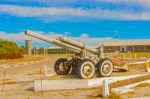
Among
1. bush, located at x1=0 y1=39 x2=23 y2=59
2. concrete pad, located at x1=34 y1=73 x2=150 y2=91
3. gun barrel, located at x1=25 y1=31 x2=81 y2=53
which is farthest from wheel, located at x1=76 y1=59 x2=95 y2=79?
bush, located at x1=0 y1=39 x2=23 y2=59

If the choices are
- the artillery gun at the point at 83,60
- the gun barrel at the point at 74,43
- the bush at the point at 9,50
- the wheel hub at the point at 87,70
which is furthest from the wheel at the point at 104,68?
the bush at the point at 9,50

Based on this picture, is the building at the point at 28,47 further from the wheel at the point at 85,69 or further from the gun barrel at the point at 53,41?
the wheel at the point at 85,69

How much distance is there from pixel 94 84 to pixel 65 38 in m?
2.80

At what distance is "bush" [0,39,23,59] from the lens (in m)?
70.6

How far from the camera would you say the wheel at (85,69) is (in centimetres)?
1998

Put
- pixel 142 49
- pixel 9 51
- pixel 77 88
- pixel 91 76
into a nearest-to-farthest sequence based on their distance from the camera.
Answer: pixel 77 88 < pixel 91 76 < pixel 9 51 < pixel 142 49

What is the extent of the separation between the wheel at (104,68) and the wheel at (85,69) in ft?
1.45

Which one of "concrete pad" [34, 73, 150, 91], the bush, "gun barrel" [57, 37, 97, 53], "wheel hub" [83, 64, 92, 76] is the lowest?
"concrete pad" [34, 73, 150, 91]

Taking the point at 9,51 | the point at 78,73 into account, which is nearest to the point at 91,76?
the point at 78,73

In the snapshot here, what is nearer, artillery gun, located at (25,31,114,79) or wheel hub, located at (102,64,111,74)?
artillery gun, located at (25,31,114,79)

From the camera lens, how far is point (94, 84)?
774 inches

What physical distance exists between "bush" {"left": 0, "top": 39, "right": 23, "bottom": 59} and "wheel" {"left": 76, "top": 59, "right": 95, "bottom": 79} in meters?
51.1

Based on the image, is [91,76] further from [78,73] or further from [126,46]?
[126,46]

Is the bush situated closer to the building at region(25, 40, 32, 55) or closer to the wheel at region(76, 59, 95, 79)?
the building at region(25, 40, 32, 55)
